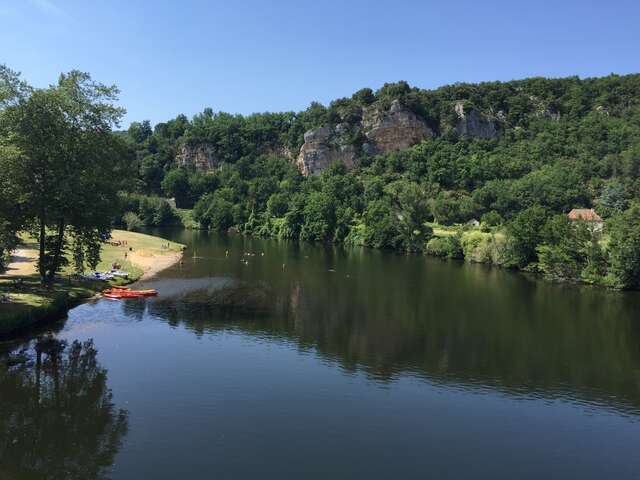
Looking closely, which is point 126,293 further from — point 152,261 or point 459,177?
point 459,177

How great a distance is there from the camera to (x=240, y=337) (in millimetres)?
40438

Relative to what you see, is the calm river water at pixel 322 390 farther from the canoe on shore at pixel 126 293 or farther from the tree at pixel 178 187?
the tree at pixel 178 187

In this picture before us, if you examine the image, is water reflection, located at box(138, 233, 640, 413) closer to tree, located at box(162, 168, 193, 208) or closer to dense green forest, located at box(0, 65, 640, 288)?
dense green forest, located at box(0, 65, 640, 288)

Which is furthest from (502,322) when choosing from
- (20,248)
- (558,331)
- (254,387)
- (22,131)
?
(20,248)

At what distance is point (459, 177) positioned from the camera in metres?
144

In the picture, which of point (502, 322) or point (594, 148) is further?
point (594, 148)

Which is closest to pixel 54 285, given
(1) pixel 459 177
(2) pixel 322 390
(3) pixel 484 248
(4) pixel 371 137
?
(2) pixel 322 390

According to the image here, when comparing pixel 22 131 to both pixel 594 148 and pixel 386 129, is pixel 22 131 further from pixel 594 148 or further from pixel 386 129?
pixel 386 129

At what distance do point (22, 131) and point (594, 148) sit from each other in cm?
14111

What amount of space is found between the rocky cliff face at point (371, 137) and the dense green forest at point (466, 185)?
1.34 m

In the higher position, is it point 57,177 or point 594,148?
point 594,148

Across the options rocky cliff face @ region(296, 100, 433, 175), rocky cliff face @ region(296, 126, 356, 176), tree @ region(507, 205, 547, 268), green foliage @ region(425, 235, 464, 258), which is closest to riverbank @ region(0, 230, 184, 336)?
green foliage @ region(425, 235, 464, 258)

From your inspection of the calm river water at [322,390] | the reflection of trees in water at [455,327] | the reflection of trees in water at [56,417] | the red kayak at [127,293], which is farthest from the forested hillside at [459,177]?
the reflection of trees in water at [56,417]

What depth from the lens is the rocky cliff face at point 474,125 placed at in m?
176
